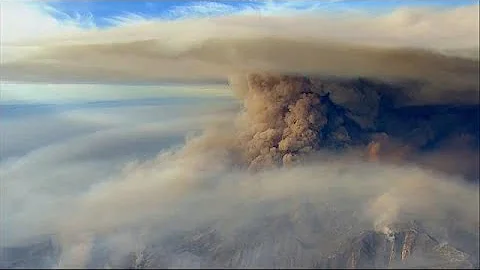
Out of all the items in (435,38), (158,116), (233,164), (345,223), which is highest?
(435,38)

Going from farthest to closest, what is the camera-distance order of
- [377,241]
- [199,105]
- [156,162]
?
[377,241]
[156,162]
[199,105]

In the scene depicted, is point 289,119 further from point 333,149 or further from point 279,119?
point 333,149

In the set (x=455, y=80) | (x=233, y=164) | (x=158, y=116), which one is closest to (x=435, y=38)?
(x=455, y=80)

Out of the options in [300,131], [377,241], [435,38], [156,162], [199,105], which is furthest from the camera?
[377,241]

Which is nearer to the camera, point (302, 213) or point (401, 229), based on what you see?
point (302, 213)

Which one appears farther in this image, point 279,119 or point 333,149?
point 279,119

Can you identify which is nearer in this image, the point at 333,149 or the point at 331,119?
the point at 333,149

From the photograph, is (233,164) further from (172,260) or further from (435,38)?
(435,38)

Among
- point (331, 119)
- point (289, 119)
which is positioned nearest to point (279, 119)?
point (289, 119)

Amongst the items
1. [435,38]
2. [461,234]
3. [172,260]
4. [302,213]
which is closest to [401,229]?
[461,234]

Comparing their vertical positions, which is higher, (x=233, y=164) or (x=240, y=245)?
(x=233, y=164)

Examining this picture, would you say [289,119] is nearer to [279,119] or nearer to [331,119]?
[279,119]
